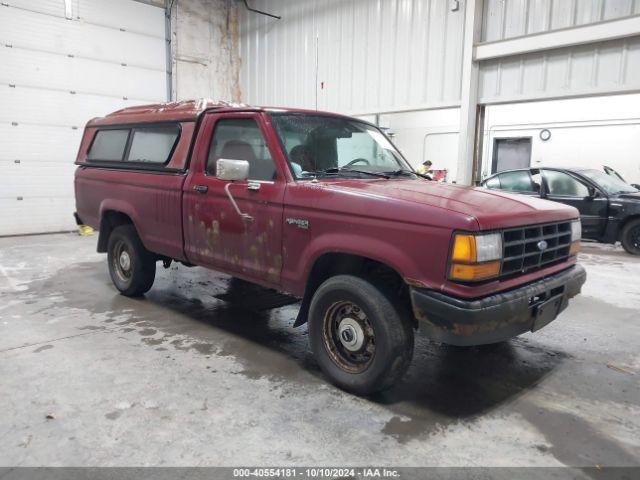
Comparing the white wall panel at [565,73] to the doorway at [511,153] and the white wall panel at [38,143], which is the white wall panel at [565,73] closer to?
the doorway at [511,153]

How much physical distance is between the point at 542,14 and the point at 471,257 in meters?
7.37

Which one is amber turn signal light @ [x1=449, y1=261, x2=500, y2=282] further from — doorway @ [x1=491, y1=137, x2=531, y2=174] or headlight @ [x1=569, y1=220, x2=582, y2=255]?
doorway @ [x1=491, y1=137, x2=531, y2=174]

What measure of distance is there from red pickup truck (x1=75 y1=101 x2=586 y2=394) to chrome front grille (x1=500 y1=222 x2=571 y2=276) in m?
0.01

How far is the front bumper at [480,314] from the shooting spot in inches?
98.7

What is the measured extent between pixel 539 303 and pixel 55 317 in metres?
4.21

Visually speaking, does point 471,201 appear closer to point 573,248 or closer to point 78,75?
point 573,248

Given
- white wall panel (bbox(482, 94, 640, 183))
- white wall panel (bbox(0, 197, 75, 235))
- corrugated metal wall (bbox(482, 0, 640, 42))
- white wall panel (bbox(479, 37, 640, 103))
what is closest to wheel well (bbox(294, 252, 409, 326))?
white wall panel (bbox(479, 37, 640, 103))

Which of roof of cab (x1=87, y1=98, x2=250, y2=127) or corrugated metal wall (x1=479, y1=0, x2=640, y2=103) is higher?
corrugated metal wall (x1=479, y1=0, x2=640, y2=103)

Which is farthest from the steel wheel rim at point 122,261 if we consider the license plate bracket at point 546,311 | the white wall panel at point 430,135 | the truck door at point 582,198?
the white wall panel at point 430,135

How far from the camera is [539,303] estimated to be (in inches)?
113

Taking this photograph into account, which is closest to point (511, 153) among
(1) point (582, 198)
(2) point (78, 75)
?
(1) point (582, 198)

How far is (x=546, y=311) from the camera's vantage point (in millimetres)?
2951

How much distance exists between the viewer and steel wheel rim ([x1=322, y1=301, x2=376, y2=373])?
9.75 ft

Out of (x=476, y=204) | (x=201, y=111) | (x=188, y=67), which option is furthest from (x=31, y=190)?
(x=476, y=204)
